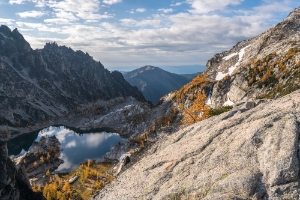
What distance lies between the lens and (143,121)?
182m

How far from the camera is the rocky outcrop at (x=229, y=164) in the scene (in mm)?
20438

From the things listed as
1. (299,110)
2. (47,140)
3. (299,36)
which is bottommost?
(47,140)

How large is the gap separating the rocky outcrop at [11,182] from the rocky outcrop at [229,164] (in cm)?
2870

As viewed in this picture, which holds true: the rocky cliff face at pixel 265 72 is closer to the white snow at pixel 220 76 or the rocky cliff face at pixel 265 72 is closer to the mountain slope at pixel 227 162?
the white snow at pixel 220 76

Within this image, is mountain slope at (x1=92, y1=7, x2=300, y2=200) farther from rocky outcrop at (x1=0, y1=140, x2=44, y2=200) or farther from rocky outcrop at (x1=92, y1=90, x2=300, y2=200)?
rocky outcrop at (x1=0, y1=140, x2=44, y2=200)

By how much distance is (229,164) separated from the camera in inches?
939

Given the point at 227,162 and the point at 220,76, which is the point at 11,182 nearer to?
the point at 227,162

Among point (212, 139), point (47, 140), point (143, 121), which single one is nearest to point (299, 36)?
point (143, 121)

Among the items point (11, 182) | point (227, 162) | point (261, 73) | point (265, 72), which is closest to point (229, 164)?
point (227, 162)

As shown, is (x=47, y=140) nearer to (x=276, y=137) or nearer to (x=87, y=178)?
(x=87, y=178)

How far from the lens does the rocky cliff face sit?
9000 cm

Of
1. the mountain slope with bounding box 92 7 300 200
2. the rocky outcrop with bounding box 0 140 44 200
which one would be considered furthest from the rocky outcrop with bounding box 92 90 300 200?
the rocky outcrop with bounding box 0 140 44 200

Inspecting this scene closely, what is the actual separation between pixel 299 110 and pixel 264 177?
447 inches

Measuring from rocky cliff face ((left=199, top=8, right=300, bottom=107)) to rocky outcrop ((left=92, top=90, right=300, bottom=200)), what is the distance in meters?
51.3
